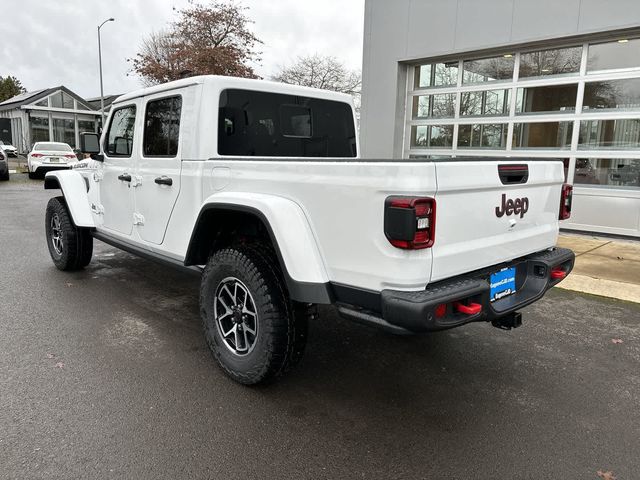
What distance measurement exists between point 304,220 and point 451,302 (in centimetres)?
91

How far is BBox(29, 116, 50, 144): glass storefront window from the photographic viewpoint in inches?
1460

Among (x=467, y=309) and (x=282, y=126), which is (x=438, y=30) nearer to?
(x=282, y=126)

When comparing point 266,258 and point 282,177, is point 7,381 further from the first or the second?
point 282,177

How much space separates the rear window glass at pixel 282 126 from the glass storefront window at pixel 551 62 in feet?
18.2

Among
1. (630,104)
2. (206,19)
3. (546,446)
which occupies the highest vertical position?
(206,19)

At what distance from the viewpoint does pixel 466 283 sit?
2.60 m

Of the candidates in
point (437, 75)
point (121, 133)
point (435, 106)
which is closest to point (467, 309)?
point (121, 133)

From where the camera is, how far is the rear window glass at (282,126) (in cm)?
378

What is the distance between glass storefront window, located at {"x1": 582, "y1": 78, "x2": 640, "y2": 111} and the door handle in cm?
739

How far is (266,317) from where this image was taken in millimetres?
2953

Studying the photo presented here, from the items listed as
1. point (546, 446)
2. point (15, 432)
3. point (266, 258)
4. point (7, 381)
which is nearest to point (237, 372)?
point (266, 258)

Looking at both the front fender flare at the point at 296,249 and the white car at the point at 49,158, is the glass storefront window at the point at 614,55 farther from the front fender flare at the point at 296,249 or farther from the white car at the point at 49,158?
the white car at the point at 49,158

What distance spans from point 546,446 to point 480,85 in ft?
26.6

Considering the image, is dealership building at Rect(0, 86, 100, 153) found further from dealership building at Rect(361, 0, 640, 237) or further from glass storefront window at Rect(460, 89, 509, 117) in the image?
glass storefront window at Rect(460, 89, 509, 117)
